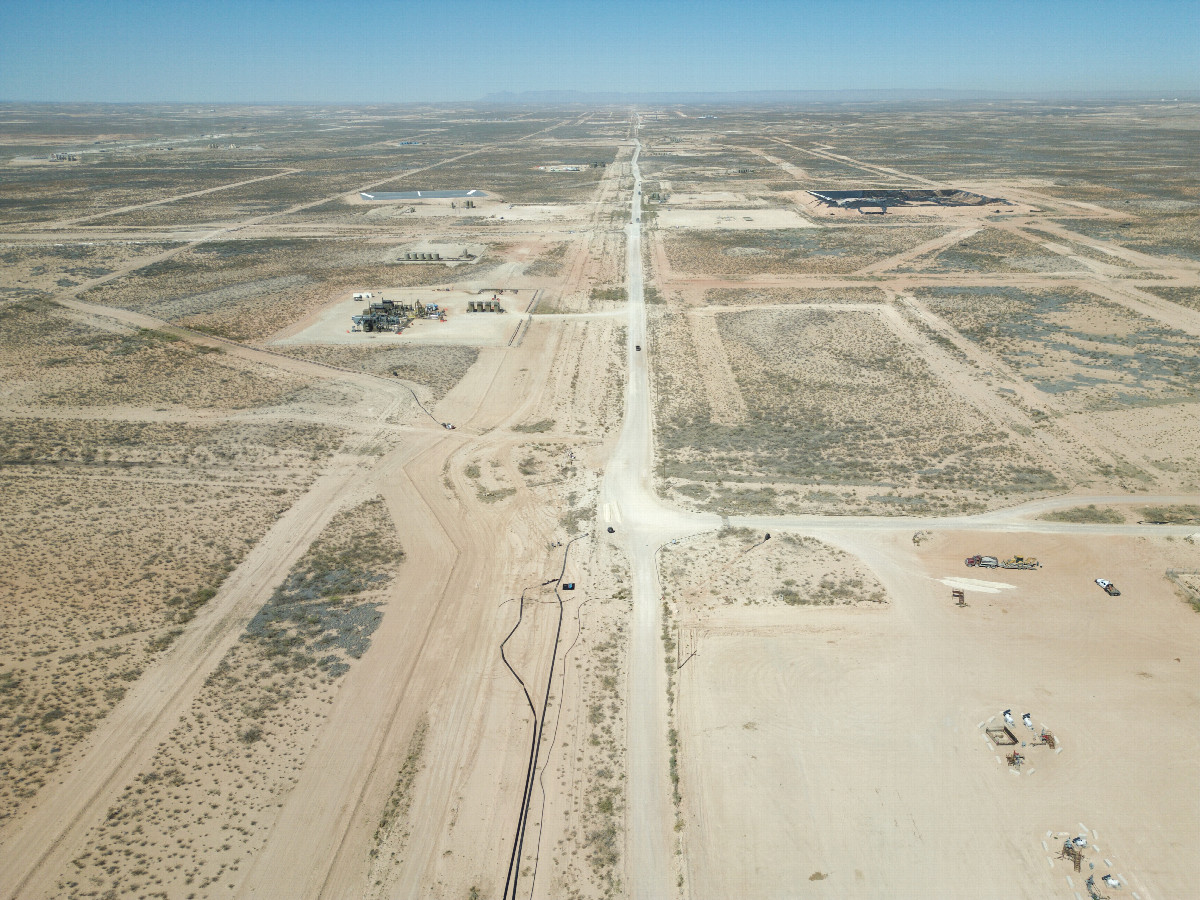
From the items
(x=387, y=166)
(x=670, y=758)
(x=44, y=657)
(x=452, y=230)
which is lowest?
(x=670, y=758)

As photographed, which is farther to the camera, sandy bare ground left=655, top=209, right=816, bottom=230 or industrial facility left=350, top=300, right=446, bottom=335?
sandy bare ground left=655, top=209, right=816, bottom=230

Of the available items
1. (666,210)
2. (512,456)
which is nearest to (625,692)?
(512,456)

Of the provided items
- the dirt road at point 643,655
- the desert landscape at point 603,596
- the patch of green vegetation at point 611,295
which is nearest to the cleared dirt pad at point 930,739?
A: the desert landscape at point 603,596

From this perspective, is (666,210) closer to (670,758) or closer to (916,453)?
(916,453)

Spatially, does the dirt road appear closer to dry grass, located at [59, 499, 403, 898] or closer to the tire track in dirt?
dry grass, located at [59, 499, 403, 898]

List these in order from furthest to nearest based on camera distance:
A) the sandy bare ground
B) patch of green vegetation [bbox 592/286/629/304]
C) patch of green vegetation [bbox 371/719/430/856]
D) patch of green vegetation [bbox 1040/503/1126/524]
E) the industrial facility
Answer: the sandy bare ground < patch of green vegetation [bbox 592/286/629/304] < the industrial facility < patch of green vegetation [bbox 1040/503/1126/524] < patch of green vegetation [bbox 371/719/430/856]

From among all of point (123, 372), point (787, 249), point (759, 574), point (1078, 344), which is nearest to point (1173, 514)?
point (759, 574)

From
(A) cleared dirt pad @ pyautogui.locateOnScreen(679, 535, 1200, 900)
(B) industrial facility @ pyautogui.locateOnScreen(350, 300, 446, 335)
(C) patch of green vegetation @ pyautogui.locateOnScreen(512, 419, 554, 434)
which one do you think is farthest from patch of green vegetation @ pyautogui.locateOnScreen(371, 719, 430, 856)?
(B) industrial facility @ pyautogui.locateOnScreen(350, 300, 446, 335)

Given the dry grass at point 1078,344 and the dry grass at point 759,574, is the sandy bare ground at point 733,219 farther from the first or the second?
the dry grass at point 759,574
